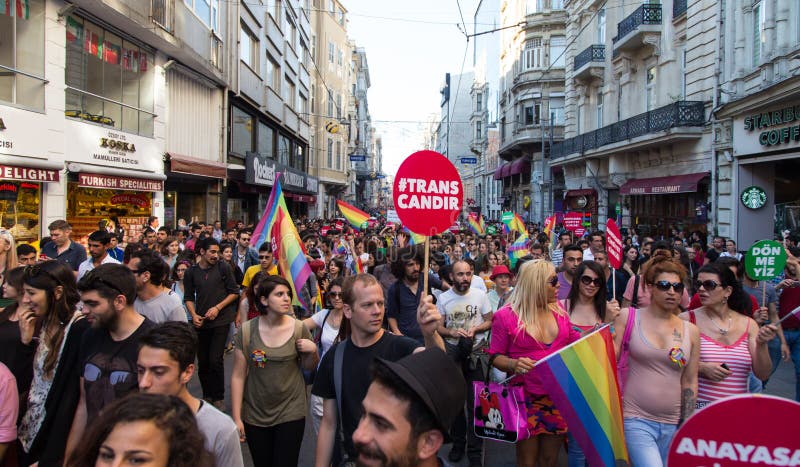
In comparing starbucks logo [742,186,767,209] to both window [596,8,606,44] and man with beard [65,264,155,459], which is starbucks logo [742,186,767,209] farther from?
man with beard [65,264,155,459]

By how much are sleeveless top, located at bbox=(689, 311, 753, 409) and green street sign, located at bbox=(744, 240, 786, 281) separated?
2.44 meters

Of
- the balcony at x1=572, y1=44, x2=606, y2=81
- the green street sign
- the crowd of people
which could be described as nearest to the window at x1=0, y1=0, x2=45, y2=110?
the crowd of people

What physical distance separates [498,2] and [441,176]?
6145 centimetres

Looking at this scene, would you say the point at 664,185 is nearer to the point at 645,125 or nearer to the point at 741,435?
the point at 645,125

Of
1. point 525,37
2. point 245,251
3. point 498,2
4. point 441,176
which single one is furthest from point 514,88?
point 441,176

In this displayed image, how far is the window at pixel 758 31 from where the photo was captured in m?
14.7

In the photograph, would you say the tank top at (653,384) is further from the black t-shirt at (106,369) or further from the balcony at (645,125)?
the balcony at (645,125)

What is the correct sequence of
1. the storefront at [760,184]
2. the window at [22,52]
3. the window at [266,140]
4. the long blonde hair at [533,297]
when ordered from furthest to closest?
the window at [266,140]
the storefront at [760,184]
the window at [22,52]
the long blonde hair at [533,297]

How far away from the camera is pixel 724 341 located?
382cm

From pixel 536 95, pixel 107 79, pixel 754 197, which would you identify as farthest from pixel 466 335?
pixel 536 95

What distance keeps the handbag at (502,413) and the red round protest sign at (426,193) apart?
1157 mm

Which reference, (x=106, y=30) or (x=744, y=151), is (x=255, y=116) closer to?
(x=106, y=30)

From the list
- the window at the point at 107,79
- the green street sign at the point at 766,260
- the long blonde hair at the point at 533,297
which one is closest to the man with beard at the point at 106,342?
the long blonde hair at the point at 533,297

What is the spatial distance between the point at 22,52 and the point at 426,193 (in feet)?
34.9
